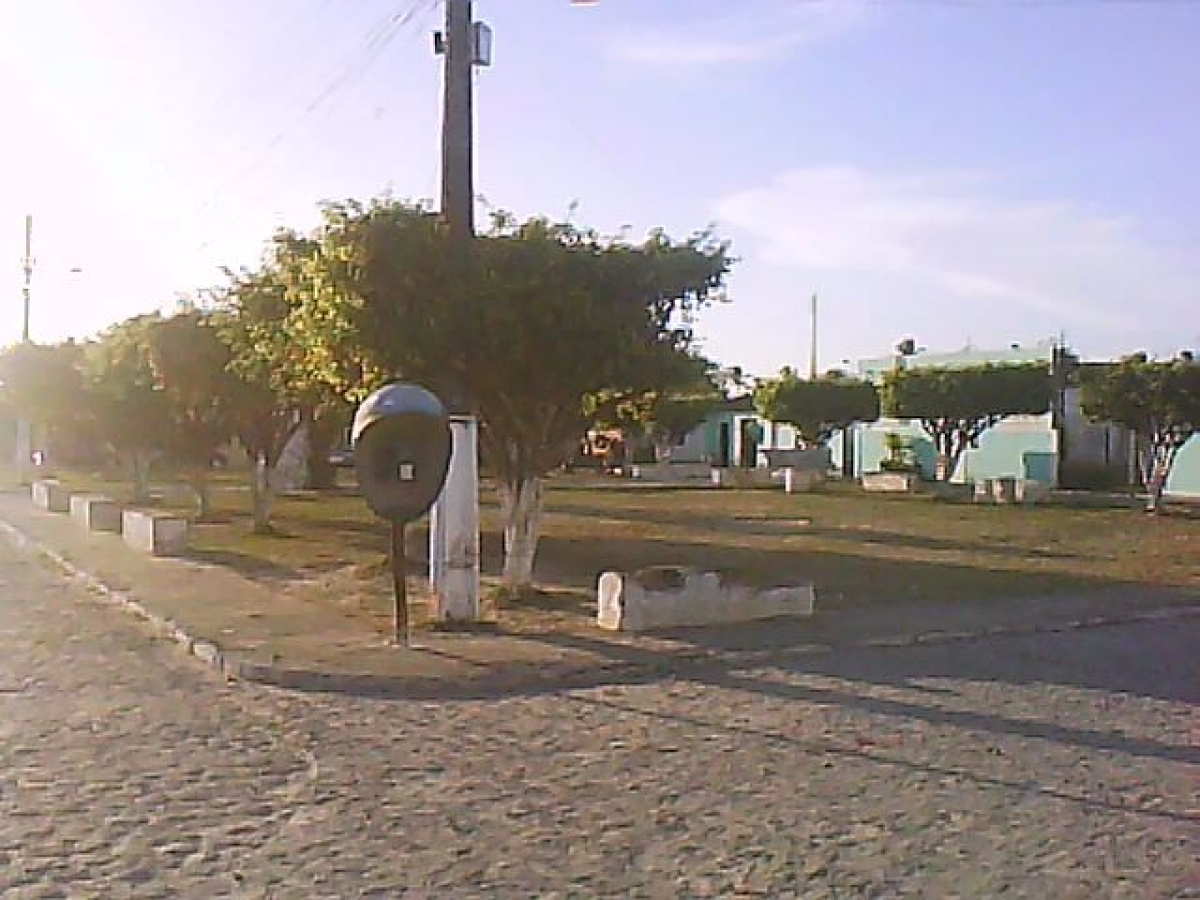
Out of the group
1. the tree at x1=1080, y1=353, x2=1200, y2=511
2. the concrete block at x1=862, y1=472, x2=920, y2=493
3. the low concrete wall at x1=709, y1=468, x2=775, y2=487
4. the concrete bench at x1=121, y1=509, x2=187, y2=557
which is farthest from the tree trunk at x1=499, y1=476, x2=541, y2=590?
the low concrete wall at x1=709, y1=468, x2=775, y2=487

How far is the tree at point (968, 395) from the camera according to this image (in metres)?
42.5

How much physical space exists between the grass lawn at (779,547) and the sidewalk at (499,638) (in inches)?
30.8

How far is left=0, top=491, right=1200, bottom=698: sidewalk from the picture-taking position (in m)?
11.5

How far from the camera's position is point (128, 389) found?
30.0 meters

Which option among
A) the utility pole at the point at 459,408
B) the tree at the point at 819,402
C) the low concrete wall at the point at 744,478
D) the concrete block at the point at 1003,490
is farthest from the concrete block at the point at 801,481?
the utility pole at the point at 459,408

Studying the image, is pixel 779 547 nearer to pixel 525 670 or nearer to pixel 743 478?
pixel 525 670

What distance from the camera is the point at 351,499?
39.3 metres

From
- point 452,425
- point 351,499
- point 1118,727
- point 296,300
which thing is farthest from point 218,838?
point 351,499

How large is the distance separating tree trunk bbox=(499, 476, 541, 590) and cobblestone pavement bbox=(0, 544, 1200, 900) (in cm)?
482

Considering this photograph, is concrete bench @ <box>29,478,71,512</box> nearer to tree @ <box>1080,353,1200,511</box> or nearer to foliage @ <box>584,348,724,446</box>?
foliage @ <box>584,348,724,446</box>

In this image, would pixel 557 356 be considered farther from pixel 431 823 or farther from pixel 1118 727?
pixel 431 823

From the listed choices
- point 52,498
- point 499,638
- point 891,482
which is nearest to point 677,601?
point 499,638

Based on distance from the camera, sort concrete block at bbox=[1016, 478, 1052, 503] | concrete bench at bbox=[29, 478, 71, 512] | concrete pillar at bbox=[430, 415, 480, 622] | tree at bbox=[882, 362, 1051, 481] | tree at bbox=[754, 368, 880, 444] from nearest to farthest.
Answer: concrete pillar at bbox=[430, 415, 480, 622] < concrete bench at bbox=[29, 478, 71, 512] < concrete block at bbox=[1016, 478, 1052, 503] < tree at bbox=[882, 362, 1051, 481] < tree at bbox=[754, 368, 880, 444]

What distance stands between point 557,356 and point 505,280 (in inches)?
34.6
